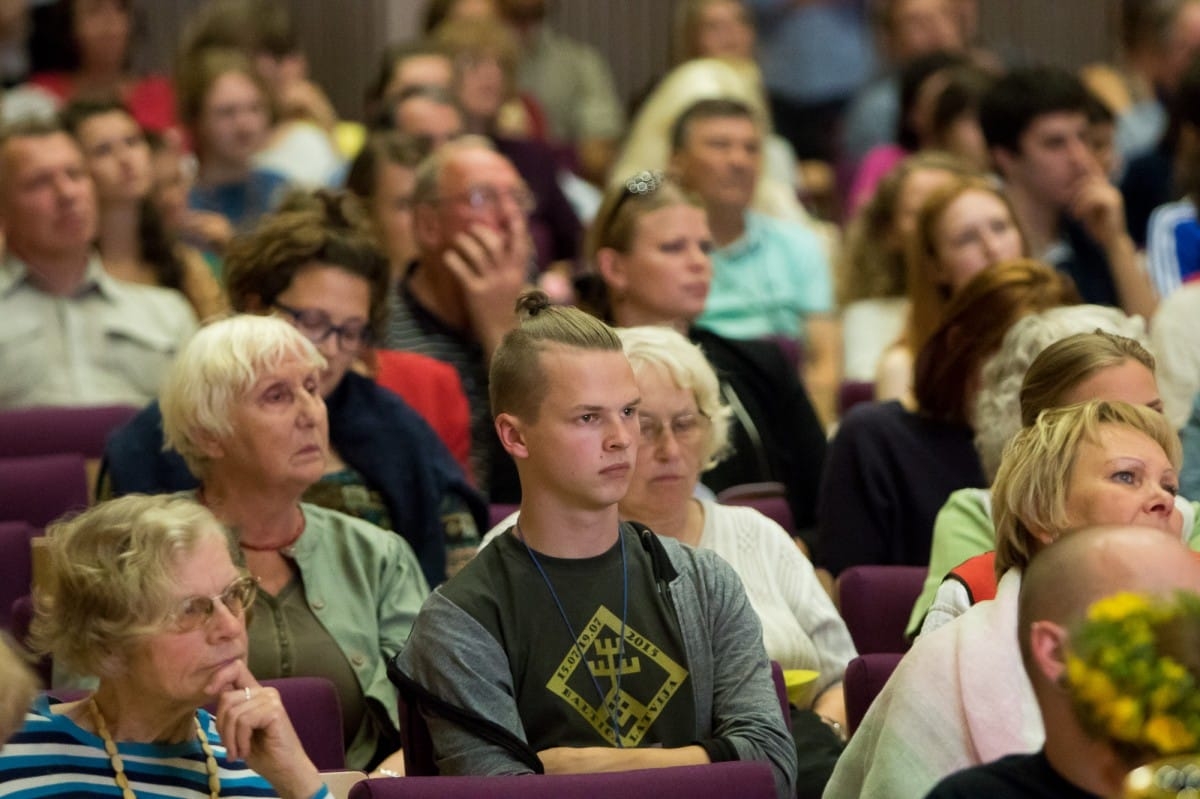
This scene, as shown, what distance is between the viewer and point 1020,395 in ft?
10.7

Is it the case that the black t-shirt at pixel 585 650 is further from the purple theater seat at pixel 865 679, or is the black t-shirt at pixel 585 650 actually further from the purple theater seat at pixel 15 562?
the purple theater seat at pixel 15 562

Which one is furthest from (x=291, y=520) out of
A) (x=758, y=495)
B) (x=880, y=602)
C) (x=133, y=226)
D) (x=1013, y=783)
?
(x=133, y=226)

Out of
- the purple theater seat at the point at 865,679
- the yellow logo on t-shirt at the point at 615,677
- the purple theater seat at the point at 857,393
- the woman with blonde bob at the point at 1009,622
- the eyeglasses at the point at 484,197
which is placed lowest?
the purple theater seat at the point at 857,393

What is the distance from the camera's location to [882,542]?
395 cm

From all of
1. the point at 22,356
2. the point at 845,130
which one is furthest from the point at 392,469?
the point at 845,130

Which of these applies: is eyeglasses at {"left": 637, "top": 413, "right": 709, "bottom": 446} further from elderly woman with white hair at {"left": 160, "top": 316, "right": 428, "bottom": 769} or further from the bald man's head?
the bald man's head

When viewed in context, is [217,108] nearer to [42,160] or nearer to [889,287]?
[42,160]

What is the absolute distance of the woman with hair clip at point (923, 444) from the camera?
3.89m

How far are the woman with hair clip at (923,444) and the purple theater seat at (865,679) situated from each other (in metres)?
1.04

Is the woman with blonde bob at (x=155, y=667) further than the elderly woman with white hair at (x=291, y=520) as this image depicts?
No

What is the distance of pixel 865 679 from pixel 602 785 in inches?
26.1

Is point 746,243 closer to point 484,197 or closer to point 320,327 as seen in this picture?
point 484,197

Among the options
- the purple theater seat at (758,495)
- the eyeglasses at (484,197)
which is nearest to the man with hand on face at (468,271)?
the eyeglasses at (484,197)

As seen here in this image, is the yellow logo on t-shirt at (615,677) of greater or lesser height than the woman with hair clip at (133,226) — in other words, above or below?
below
